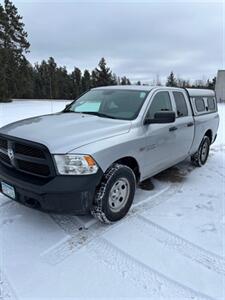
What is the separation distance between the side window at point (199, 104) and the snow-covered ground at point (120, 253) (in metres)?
2.33

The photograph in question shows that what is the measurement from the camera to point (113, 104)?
4.27 meters

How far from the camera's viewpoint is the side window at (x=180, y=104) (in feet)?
16.1

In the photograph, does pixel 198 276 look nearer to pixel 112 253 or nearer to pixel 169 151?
pixel 112 253

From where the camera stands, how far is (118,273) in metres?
2.61

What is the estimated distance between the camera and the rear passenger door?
4.80m

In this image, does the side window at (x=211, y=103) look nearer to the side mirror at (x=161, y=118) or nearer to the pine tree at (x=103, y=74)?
the side mirror at (x=161, y=118)

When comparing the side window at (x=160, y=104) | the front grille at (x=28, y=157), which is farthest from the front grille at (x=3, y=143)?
the side window at (x=160, y=104)

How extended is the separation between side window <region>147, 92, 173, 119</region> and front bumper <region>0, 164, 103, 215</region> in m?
1.54

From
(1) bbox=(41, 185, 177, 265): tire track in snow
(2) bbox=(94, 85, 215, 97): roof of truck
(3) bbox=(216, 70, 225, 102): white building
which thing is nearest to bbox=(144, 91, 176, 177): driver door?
(2) bbox=(94, 85, 215, 97): roof of truck

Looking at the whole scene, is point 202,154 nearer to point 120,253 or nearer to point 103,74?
point 120,253

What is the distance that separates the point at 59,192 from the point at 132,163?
128cm

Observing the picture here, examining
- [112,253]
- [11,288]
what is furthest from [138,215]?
[11,288]

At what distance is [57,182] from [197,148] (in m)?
3.80

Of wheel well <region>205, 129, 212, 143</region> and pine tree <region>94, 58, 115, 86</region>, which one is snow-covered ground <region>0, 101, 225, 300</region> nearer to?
wheel well <region>205, 129, 212, 143</region>
